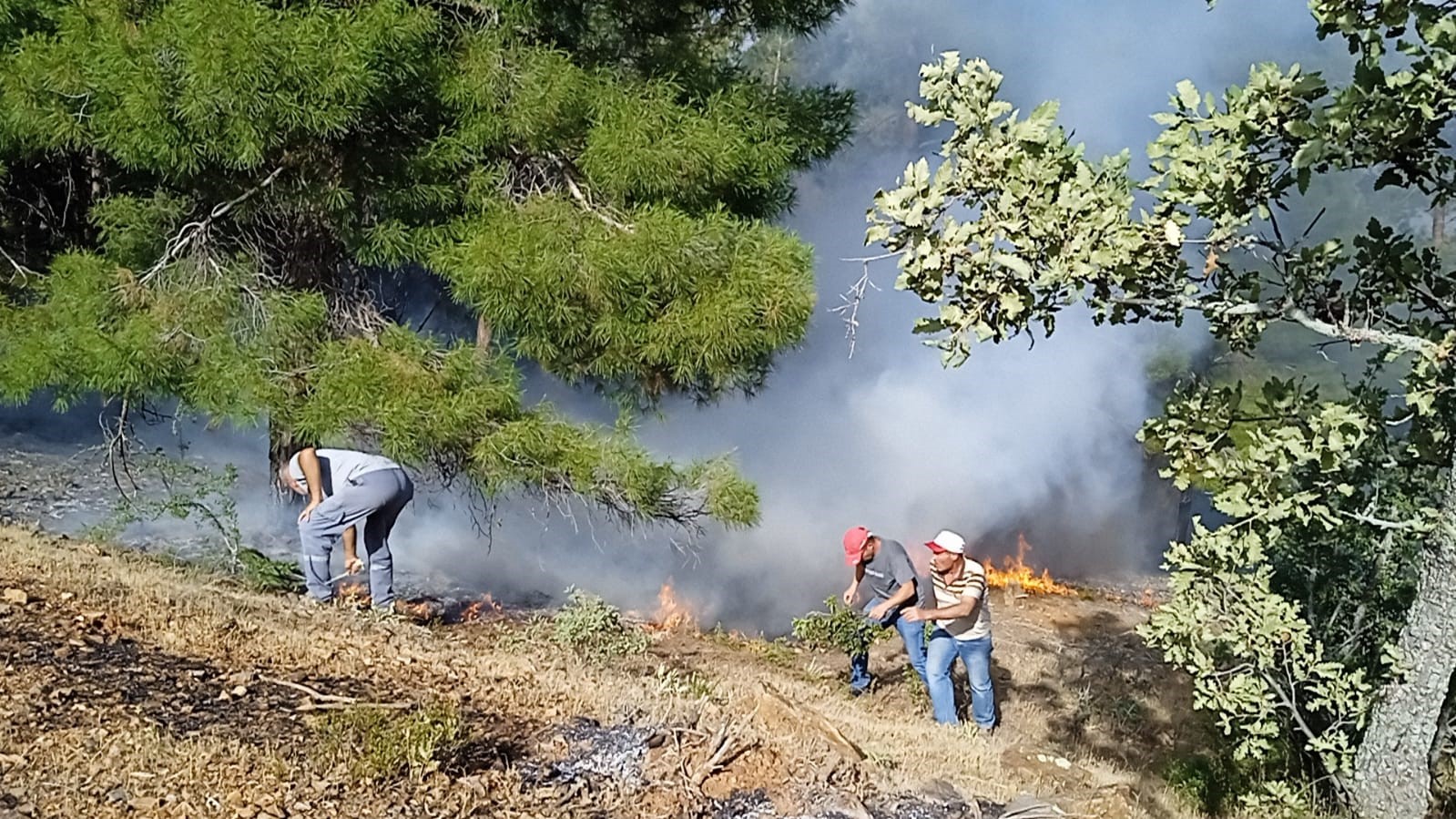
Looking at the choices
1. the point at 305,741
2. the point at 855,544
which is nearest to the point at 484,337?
the point at 855,544

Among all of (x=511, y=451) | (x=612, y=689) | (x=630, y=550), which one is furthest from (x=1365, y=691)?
(x=630, y=550)

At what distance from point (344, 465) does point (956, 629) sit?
406cm

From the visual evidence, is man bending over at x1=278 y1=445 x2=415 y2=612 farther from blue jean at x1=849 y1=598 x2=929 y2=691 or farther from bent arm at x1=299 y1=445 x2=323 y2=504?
blue jean at x1=849 y1=598 x2=929 y2=691

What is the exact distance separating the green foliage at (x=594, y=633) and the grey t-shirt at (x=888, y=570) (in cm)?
181

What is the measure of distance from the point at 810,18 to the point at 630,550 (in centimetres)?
735

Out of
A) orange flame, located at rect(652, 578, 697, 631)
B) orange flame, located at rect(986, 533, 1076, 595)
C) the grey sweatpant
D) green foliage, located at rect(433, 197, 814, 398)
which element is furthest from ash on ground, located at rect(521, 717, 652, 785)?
orange flame, located at rect(986, 533, 1076, 595)

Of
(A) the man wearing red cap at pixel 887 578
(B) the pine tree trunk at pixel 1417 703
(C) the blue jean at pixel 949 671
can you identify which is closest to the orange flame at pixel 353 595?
(A) the man wearing red cap at pixel 887 578

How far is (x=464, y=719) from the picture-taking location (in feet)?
17.3

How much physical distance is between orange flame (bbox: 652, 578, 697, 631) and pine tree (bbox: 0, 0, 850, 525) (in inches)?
131

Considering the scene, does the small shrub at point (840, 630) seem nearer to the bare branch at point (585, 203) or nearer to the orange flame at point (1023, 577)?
the bare branch at point (585, 203)

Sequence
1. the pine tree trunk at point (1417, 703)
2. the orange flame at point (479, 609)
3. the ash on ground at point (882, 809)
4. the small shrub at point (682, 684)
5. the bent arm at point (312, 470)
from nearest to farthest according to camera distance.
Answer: the pine tree trunk at point (1417, 703) → the ash on ground at point (882, 809) → the small shrub at point (682, 684) → the bent arm at point (312, 470) → the orange flame at point (479, 609)

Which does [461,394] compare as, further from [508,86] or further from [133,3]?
[133,3]

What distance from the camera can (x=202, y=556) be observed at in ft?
30.2

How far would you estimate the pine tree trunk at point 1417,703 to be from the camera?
13.5ft
